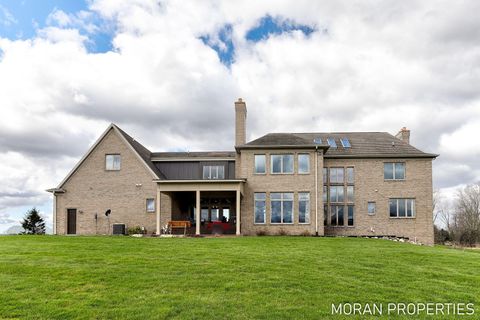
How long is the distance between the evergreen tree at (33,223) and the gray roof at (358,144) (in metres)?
19.7

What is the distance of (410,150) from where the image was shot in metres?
28.9


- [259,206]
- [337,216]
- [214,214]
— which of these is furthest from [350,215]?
[214,214]

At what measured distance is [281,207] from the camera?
86.0ft

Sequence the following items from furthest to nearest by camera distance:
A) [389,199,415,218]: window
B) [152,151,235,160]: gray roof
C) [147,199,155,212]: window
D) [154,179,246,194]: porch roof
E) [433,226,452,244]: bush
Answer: [433,226,452,244]: bush
[152,151,235,160]: gray roof
[389,199,415,218]: window
[147,199,155,212]: window
[154,179,246,194]: porch roof

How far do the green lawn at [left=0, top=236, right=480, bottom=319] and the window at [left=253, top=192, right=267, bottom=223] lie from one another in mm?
12309

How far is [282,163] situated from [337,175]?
5168 millimetres

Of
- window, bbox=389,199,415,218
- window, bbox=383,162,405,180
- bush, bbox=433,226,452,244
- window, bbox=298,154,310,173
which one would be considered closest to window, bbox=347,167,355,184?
window, bbox=383,162,405,180

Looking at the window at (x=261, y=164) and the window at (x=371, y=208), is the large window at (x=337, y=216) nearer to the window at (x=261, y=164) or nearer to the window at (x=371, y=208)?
the window at (x=371, y=208)

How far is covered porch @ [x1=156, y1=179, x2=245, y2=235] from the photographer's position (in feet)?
81.9

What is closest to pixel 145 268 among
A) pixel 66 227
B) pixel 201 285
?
pixel 201 285

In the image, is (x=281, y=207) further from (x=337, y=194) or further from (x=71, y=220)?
(x=71, y=220)

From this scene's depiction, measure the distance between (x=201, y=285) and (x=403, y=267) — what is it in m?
6.36

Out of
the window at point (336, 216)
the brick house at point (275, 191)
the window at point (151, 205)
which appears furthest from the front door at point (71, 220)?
the window at point (336, 216)

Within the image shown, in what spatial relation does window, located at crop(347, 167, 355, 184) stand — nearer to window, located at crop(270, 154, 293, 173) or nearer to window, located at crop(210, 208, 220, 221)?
window, located at crop(270, 154, 293, 173)
